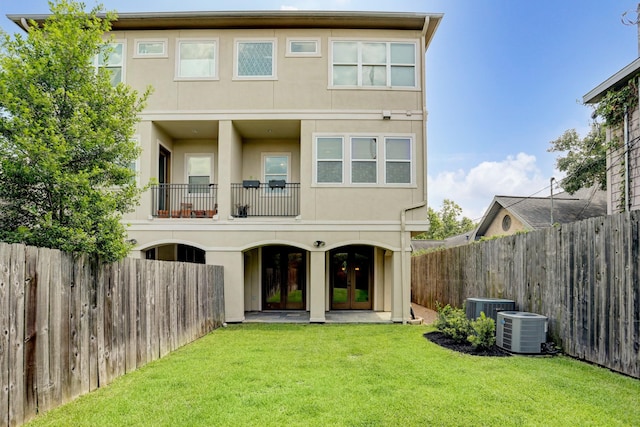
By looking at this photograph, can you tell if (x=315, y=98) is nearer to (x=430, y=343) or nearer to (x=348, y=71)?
(x=348, y=71)

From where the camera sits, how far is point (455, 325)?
25.8 ft

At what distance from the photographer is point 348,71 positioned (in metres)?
11.4

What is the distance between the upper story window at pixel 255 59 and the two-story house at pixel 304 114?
3 cm

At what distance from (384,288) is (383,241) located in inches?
111

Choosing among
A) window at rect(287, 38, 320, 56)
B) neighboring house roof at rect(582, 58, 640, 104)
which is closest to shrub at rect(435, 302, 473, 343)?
neighboring house roof at rect(582, 58, 640, 104)

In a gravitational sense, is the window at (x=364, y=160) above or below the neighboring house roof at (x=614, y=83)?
below

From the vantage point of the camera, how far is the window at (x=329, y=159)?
1112 centimetres

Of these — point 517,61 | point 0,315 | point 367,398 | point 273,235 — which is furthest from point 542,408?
point 517,61

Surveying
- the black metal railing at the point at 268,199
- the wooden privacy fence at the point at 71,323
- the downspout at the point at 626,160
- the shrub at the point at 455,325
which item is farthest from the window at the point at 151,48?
the downspout at the point at 626,160

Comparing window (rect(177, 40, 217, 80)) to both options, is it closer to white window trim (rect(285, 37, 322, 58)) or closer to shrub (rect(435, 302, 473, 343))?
white window trim (rect(285, 37, 322, 58))

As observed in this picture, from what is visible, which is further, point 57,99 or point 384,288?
point 384,288

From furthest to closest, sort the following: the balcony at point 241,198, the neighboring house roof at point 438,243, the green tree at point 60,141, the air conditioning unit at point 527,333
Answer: the neighboring house roof at point 438,243
the balcony at point 241,198
the air conditioning unit at point 527,333
the green tree at point 60,141

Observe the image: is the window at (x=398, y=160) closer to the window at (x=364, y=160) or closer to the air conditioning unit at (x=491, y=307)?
the window at (x=364, y=160)

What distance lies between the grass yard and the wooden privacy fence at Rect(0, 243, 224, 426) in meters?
0.26
